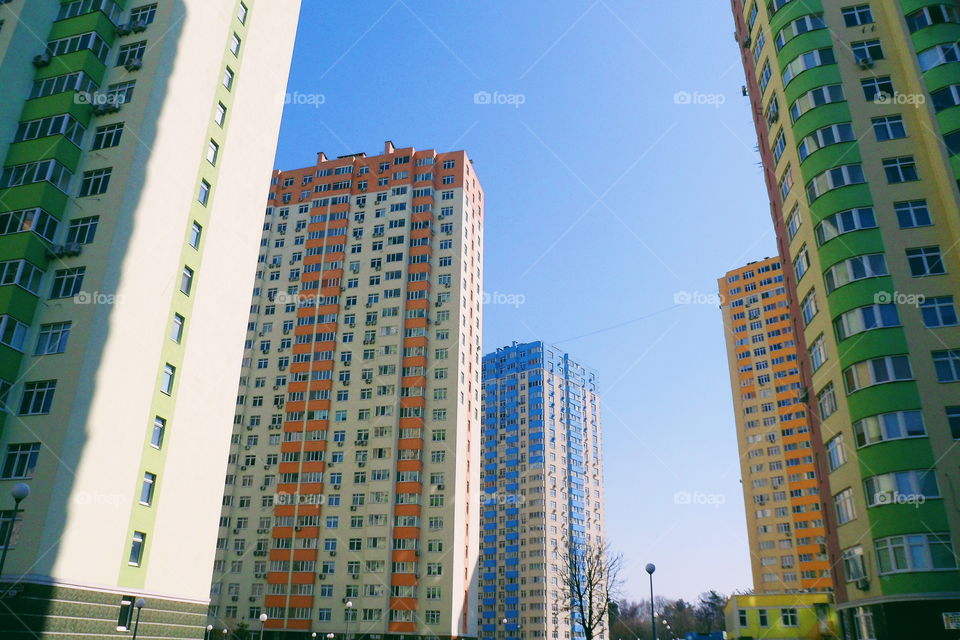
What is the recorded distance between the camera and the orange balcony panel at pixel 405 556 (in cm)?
6619

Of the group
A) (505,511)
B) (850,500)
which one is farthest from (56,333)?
(505,511)

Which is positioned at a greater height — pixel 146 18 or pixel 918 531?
pixel 146 18

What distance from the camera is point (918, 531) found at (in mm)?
26609

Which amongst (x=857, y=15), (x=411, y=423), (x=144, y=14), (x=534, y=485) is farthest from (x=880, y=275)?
(x=534, y=485)

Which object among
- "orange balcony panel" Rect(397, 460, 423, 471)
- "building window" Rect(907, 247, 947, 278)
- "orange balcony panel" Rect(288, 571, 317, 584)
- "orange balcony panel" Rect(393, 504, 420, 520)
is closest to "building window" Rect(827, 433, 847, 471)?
"building window" Rect(907, 247, 947, 278)

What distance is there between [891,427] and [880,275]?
7.04 metres

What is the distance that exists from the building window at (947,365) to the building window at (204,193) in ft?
124

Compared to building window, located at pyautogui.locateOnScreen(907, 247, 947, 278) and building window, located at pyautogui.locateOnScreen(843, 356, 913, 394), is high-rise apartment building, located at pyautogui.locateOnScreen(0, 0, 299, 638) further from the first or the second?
building window, located at pyautogui.locateOnScreen(907, 247, 947, 278)

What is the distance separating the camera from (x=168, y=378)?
34.6m

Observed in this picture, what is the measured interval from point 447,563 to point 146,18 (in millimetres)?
51677

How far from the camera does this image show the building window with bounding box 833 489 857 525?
98.8 feet

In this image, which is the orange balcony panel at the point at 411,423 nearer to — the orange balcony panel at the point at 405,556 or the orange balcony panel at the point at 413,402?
the orange balcony panel at the point at 413,402

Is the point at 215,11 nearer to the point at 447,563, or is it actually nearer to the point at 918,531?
the point at 918,531

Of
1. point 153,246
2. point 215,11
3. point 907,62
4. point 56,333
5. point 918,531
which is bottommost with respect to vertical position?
point 918,531
